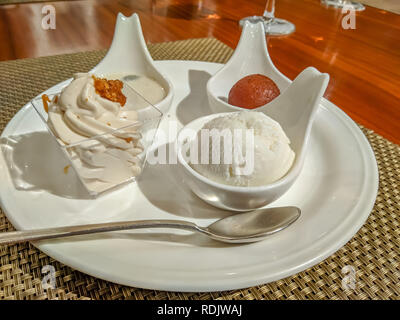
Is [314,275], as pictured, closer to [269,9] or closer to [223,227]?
[223,227]

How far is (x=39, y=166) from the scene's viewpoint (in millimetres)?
750

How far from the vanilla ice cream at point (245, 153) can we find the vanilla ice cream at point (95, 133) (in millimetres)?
154

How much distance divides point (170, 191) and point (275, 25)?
1543 millimetres

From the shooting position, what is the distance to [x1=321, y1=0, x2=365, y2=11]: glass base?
2.33m

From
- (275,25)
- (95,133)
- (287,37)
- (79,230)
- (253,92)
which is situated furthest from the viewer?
(275,25)

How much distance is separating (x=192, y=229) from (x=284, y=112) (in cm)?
42

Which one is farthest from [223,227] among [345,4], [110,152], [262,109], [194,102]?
[345,4]

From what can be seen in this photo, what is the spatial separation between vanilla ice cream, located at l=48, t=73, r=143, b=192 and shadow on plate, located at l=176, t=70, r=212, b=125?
0.26 m

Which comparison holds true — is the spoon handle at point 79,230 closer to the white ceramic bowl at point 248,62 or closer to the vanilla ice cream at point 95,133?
the vanilla ice cream at point 95,133

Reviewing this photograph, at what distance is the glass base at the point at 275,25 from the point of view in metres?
1.80

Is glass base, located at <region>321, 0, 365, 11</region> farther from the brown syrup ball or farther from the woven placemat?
the woven placemat

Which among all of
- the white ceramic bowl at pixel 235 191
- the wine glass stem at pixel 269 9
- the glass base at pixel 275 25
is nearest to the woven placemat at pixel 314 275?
the white ceramic bowl at pixel 235 191
